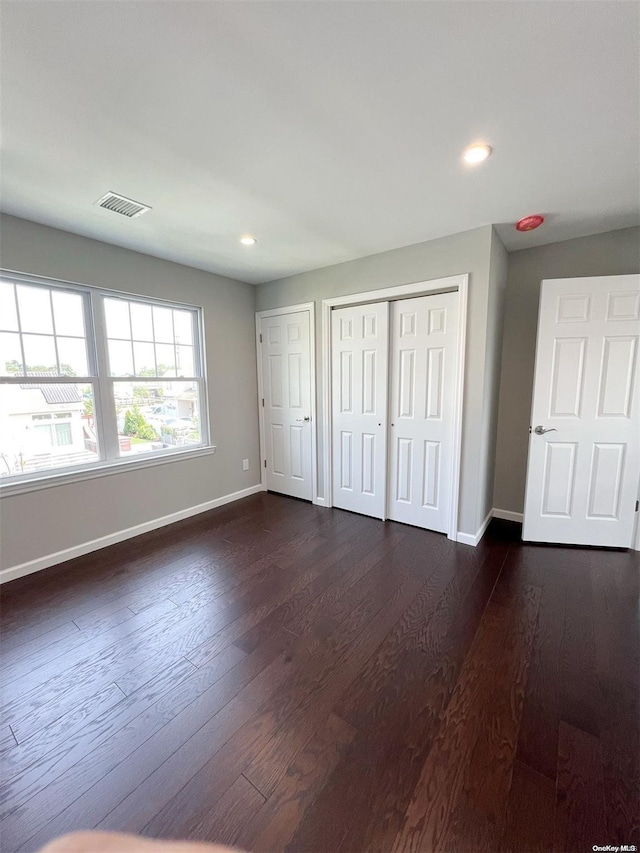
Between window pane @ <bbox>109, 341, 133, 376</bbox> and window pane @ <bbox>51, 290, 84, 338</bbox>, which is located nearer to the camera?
window pane @ <bbox>51, 290, 84, 338</bbox>

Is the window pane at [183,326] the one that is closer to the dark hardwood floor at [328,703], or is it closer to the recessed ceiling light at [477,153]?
the dark hardwood floor at [328,703]

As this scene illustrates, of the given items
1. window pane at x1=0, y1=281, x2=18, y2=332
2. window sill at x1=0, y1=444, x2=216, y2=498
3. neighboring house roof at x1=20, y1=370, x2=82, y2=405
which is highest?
window pane at x1=0, y1=281, x2=18, y2=332

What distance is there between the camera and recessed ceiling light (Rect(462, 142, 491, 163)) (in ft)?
5.06

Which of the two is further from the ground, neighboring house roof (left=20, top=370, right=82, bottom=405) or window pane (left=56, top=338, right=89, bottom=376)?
window pane (left=56, top=338, right=89, bottom=376)

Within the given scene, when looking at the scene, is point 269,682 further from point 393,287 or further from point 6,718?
point 393,287

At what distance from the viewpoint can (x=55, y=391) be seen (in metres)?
2.49

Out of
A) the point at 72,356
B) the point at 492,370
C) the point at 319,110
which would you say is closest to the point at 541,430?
the point at 492,370

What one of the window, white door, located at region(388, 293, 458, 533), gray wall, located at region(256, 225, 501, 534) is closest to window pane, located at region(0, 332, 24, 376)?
the window

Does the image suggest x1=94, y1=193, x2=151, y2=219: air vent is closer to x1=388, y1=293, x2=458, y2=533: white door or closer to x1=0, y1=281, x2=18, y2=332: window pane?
x1=0, y1=281, x2=18, y2=332: window pane

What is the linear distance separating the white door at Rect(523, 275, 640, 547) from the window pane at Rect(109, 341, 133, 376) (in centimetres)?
338

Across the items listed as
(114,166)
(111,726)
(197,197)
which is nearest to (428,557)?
(111,726)

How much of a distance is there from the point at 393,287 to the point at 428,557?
2208mm

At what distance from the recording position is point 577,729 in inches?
50.2

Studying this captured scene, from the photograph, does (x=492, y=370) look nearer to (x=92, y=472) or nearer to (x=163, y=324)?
(x=163, y=324)
